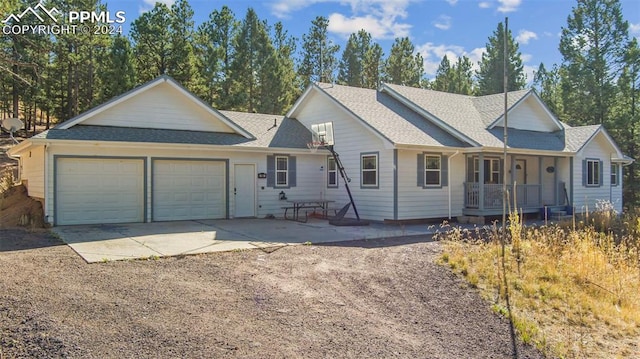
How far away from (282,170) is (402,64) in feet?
81.3

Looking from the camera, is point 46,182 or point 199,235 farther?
point 46,182

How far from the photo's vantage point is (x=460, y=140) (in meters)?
16.3

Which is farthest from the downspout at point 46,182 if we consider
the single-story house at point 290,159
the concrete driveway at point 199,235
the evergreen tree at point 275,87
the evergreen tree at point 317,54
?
the evergreen tree at point 317,54

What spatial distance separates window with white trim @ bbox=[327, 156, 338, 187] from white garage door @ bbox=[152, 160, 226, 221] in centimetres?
405

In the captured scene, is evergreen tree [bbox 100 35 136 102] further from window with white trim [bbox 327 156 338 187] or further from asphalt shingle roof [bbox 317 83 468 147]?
window with white trim [bbox 327 156 338 187]

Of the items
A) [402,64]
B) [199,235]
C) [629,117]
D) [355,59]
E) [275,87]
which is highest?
[355,59]

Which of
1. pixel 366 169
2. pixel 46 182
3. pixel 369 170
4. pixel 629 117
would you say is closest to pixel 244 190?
pixel 366 169

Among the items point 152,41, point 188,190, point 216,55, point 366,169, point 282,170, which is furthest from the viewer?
point 216,55

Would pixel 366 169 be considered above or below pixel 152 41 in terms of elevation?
below

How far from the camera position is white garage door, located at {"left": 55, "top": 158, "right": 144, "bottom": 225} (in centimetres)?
1348

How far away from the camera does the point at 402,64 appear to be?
38.8m

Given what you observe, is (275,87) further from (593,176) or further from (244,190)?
(593,176)

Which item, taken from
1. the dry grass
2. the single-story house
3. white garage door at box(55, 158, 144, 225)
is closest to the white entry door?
the single-story house

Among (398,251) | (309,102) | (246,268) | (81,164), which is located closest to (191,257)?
(246,268)
